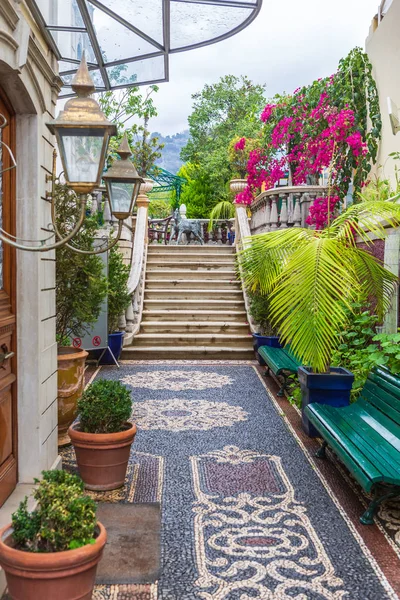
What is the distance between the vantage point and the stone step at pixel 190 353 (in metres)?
9.42

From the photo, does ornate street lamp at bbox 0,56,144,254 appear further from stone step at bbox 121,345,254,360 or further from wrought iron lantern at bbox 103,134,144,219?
stone step at bbox 121,345,254,360

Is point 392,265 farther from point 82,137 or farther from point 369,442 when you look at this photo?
point 82,137

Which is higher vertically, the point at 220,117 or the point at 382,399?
the point at 220,117

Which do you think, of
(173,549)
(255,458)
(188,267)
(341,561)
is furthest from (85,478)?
(188,267)

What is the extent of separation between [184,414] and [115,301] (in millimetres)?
3176

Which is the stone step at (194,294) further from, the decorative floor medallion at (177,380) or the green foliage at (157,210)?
the green foliage at (157,210)

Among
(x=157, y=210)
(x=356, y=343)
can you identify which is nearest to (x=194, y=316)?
(x=356, y=343)

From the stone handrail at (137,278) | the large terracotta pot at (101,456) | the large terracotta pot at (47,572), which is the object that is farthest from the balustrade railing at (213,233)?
the large terracotta pot at (47,572)

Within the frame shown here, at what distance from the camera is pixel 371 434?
3.99 metres

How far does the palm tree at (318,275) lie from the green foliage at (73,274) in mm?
1650

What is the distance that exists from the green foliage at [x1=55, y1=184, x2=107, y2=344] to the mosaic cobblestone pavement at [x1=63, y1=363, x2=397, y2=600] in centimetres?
121

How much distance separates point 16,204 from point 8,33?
40.1 inches

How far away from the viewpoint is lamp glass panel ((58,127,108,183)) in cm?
273

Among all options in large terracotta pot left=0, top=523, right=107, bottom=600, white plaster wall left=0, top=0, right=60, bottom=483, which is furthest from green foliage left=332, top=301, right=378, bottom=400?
large terracotta pot left=0, top=523, right=107, bottom=600
